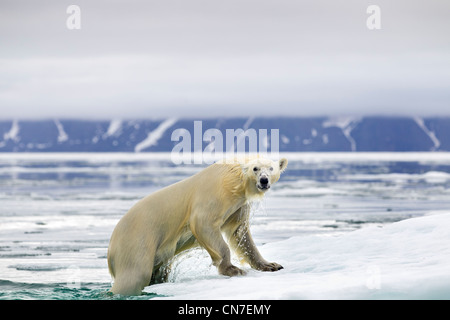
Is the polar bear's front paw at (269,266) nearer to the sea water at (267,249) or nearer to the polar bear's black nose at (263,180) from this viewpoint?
the sea water at (267,249)

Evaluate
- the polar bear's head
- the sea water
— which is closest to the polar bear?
the polar bear's head

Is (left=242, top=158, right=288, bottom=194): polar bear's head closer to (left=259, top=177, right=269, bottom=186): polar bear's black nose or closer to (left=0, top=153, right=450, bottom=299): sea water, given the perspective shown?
(left=259, top=177, right=269, bottom=186): polar bear's black nose

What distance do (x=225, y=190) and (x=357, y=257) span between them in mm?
1963

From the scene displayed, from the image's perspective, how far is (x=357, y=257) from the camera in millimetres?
8617

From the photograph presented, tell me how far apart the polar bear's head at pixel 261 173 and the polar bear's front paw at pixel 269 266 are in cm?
113

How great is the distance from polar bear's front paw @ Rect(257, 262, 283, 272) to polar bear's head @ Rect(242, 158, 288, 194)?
1130 mm

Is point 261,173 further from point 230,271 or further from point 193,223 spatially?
point 230,271

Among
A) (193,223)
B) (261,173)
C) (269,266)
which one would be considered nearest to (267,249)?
(269,266)

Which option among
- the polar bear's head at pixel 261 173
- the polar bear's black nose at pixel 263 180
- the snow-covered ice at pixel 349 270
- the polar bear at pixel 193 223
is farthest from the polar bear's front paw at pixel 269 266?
the polar bear's black nose at pixel 263 180

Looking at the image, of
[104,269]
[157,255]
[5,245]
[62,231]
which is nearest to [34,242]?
[5,245]

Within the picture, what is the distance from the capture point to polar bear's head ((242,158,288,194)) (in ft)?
25.0

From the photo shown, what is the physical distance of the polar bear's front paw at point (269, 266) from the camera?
27.8 ft

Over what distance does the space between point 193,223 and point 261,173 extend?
3.36ft

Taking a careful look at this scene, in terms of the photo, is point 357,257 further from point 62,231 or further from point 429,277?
point 62,231
